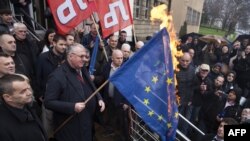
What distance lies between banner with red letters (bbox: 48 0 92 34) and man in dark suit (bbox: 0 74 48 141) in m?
1.91

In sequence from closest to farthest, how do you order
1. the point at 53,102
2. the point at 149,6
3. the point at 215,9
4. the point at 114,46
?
the point at 53,102 < the point at 114,46 < the point at 149,6 < the point at 215,9

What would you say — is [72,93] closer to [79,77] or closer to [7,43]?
[79,77]

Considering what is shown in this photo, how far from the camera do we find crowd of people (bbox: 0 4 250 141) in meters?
2.41

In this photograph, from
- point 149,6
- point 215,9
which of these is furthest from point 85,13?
point 215,9

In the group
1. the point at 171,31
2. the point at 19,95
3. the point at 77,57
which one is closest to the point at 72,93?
the point at 77,57

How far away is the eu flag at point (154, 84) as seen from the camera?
9.64ft

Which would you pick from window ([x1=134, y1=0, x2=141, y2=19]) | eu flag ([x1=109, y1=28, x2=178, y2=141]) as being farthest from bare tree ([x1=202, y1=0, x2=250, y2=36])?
eu flag ([x1=109, y1=28, x2=178, y2=141])

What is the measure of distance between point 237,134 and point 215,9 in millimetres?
46846

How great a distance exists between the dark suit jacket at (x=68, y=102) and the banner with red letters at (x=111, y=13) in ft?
5.32

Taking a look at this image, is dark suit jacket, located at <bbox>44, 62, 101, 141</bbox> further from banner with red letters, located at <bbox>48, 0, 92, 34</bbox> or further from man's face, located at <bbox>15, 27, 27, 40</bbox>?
man's face, located at <bbox>15, 27, 27, 40</bbox>

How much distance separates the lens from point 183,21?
30781mm

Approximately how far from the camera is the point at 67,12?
13.9 feet

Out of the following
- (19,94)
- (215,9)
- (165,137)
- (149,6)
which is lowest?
(215,9)

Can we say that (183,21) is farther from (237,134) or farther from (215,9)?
(237,134)
